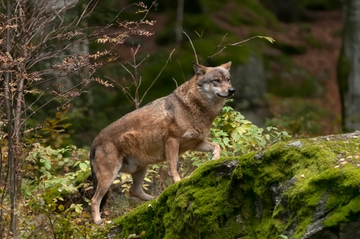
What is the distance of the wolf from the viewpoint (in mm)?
10430

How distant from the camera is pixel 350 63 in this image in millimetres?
23484

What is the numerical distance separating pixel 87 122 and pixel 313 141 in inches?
455

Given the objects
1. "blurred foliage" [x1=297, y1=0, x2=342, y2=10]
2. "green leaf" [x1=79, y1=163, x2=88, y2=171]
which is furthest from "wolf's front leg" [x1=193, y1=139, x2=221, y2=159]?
"blurred foliage" [x1=297, y1=0, x2=342, y2=10]

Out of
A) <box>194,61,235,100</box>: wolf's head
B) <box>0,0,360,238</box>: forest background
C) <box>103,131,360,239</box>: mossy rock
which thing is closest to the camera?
<box>103,131,360,239</box>: mossy rock

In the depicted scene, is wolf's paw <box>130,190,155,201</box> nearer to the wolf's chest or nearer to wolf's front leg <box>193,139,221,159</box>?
the wolf's chest

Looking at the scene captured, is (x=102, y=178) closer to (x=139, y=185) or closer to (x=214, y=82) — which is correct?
(x=139, y=185)

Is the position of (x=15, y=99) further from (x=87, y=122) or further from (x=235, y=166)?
(x=87, y=122)

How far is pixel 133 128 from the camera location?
10664mm

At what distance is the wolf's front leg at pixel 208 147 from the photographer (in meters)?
10.5

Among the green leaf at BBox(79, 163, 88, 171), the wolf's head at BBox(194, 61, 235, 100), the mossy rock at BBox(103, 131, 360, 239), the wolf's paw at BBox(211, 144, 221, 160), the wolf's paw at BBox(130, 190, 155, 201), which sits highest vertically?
the mossy rock at BBox(103, 131, 360, 239)

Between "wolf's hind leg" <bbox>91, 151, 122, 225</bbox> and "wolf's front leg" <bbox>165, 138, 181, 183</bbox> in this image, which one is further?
"wolf's front leg" <bbox>165, 138, 181, 183</bbox>

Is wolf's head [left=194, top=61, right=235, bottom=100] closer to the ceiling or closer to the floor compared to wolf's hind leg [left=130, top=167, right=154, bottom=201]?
closer to the ceiling

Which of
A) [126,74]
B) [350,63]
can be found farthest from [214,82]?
[350,63]

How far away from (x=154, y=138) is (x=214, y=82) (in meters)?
1.20
